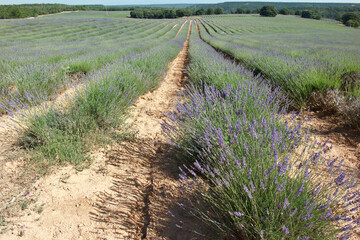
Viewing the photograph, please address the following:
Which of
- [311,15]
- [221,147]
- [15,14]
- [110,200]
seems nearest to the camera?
[221,147]

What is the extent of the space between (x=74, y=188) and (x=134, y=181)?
557mm

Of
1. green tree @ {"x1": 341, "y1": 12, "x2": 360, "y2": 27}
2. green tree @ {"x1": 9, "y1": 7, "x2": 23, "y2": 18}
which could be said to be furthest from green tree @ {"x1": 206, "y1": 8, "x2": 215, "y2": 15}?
green tree @ {"x1": 9, "y1": 7, "x2": 23, "y2": 18}

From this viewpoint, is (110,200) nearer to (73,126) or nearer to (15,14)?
(73,126)

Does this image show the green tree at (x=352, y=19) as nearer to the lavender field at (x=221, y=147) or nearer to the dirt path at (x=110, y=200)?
the lavender field at (x=221, y=147)

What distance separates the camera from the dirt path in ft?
5.29

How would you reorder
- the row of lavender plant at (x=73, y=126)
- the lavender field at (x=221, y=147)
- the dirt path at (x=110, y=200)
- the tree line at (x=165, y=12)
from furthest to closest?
the tree line at (x=165, y=12), the row of lavender plant at (x=73, y=126), the dirt path at (x=110, y=200), the lavender field at (x=221, y=147)

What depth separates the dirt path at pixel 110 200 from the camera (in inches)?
63.5

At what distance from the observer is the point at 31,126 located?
2496 millimetres

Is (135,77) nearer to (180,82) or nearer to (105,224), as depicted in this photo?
(180,82)

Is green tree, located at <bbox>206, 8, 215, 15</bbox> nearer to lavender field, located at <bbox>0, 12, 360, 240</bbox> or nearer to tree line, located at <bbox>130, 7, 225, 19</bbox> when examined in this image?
tree line, located at <bbox>130, 7, 225, 19</bbox>

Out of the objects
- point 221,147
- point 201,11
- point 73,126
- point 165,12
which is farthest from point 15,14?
point 201,11

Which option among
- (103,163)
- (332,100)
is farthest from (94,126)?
(332,100)

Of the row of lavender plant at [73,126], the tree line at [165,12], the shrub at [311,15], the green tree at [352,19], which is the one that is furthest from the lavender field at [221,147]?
the shrub at [311,15]

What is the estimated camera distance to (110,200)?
1.93m
